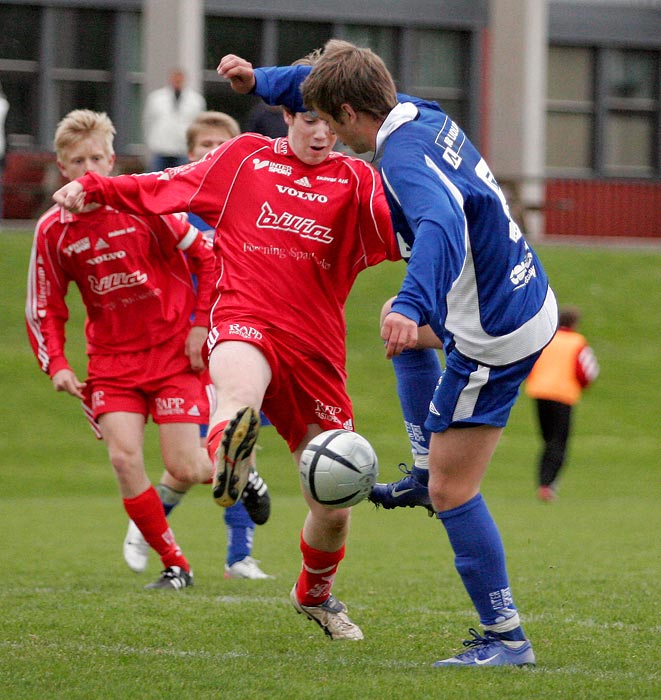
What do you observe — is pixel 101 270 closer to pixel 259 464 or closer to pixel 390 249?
pixel 390 249

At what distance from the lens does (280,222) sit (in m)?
5.77

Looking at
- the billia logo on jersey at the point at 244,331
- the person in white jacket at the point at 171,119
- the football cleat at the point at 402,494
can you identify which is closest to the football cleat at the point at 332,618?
the football cleat at the point at 402,494

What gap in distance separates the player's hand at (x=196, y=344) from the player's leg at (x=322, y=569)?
4.90ft

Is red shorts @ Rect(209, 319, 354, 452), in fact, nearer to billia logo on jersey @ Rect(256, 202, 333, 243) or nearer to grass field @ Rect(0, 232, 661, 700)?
billia logo on jersey @ Rect(256, 202, 333, 243)

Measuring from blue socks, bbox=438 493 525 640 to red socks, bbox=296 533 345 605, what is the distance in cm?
89

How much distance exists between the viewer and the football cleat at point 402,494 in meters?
5.84

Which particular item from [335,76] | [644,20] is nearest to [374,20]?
[644,20]

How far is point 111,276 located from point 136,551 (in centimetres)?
174

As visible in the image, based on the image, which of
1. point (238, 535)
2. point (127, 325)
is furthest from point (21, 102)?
point (127, 325)

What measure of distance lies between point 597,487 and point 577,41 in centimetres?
1639

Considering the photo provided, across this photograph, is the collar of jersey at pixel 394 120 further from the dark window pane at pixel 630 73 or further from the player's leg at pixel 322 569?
the dark window pane at pixel 630 73

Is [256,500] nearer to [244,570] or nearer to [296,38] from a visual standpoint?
[244,570]

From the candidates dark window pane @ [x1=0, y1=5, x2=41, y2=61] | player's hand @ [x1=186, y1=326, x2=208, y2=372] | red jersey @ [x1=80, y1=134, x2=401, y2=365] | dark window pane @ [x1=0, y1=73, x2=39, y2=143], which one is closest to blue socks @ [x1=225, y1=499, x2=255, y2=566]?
player's hand @ [x1=186, y1=326, x2=208, y2=372]

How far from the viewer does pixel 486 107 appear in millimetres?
28047
